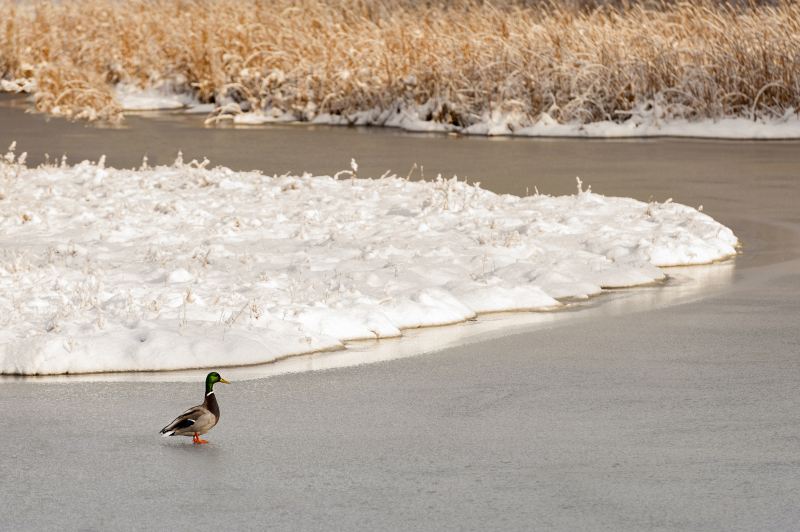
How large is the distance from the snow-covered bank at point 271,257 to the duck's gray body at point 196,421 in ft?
5.81

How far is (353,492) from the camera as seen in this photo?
6.16m

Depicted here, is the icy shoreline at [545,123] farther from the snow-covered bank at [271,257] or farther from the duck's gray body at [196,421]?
the duck's gray body at [196,421]

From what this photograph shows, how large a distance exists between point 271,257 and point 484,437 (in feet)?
16.6

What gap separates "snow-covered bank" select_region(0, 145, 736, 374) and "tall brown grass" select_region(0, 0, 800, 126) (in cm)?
1063

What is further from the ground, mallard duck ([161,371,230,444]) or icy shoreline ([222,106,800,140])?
mallard duck ([161,371,230,444])

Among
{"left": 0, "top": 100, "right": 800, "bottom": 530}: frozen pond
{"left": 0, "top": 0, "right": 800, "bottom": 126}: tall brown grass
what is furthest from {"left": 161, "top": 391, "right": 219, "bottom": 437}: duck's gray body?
{"left": 0, "top": 0, "right": 800, "bottom": 126}: tall brown grass

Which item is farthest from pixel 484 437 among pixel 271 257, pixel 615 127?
pixel 615 127

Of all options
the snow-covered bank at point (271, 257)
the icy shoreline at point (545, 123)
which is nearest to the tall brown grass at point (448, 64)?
the icy shoreline at point (545, 123)

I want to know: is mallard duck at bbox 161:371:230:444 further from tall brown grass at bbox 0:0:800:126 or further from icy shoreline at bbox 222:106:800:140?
tall brown grass at bbox 0:0:800:126

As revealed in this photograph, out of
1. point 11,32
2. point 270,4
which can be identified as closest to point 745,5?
point 270,4

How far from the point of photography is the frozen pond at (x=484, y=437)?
5.93 m

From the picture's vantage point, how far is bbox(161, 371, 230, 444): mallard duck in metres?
6.80

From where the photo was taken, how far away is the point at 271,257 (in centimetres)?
1181

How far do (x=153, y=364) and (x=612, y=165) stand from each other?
508 inches
